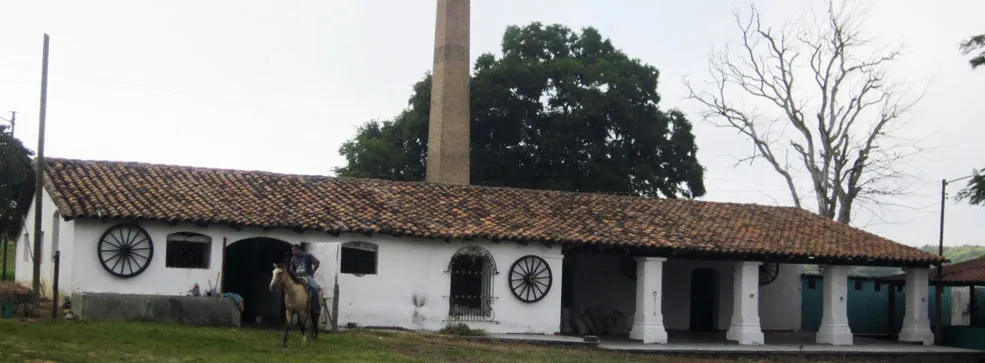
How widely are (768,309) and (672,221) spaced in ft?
16.0

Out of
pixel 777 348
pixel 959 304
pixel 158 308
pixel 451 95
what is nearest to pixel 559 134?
pixel 451 95

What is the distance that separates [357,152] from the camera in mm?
41312

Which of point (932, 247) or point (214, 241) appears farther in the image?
point (932, 247)

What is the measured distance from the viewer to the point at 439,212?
25.5 m

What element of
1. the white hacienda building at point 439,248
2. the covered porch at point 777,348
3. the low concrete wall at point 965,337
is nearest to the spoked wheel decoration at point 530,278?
the white hacienda building at point 439,248

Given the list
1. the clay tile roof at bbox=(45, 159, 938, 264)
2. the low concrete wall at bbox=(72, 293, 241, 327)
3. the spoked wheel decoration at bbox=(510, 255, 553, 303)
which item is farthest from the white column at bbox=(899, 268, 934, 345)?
the low concrete wall at bbox=(72, 293, 241, 327)

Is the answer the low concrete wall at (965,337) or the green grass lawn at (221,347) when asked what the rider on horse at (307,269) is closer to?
the green grass lawn at (221,347)

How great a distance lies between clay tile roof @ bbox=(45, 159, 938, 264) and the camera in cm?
2273

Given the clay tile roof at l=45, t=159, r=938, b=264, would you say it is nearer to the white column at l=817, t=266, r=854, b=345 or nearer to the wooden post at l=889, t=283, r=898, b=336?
the white column at l=817, t=266, r=854, b=345

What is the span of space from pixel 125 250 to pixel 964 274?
2200 cm

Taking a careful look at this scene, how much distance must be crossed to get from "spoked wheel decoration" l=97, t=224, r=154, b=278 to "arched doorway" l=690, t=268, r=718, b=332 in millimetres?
14712

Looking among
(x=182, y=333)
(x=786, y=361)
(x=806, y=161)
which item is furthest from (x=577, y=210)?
(x=806, y=161)

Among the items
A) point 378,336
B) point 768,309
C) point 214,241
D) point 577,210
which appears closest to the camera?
point 378,336

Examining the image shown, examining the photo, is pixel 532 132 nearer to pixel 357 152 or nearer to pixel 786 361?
pixel 357 152
